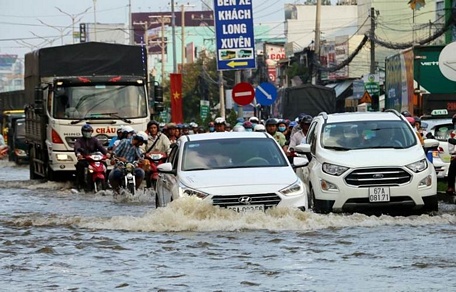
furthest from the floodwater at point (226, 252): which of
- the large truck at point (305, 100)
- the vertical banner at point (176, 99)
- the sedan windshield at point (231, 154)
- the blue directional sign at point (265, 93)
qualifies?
the vertical banner at point (176, 99)

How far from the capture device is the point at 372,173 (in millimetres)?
17672

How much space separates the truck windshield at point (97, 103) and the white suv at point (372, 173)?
11607 mm

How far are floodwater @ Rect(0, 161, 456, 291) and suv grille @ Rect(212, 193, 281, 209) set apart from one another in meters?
0.11

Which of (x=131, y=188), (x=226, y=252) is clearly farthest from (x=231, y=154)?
(x=131, y=188)

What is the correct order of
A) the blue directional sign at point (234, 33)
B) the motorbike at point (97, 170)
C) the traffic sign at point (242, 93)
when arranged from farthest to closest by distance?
1. the traffic sign at point (242, 93)
2. the blue directional sign at point (234, 33)
3. the motorbike at point (97, 170)

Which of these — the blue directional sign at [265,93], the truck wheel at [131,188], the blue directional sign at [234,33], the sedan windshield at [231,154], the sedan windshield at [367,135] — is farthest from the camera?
the blue directional sign at [265,93]

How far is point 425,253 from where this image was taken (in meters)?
12.9

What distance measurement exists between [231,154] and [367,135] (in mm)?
2661

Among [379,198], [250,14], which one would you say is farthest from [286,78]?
[379,198]

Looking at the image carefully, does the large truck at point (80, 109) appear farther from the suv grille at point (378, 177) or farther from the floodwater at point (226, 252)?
the suv grille at point (378, 177)

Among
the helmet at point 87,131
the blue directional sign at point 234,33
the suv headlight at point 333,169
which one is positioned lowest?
the suv headlight at point 333,169

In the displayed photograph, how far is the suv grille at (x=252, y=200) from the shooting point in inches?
617

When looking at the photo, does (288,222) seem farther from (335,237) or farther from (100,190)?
(100,190)

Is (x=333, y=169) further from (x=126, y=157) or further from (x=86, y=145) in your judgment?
(x=86, y=145)
